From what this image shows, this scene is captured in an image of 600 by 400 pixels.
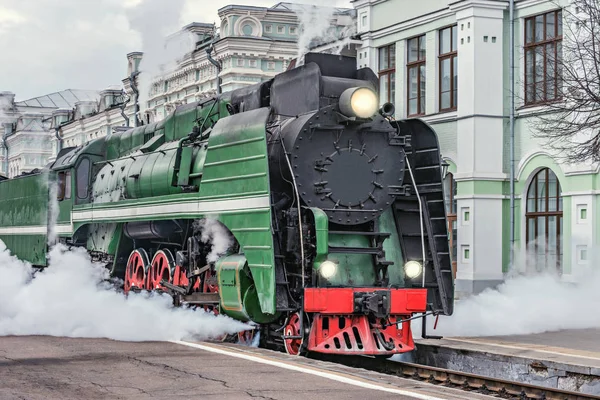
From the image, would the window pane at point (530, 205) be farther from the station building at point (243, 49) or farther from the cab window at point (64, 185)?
the station building at point (243, 49)

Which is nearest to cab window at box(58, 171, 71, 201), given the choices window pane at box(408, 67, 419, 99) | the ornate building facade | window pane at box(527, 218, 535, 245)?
window pane at box(408, 67, 419, 99)

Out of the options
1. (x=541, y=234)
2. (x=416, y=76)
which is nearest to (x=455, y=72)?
(x=416, y=76)

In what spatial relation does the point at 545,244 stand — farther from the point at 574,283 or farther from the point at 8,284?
the point at 8,284

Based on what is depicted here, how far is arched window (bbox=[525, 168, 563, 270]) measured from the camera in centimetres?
2070

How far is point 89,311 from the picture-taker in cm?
1498

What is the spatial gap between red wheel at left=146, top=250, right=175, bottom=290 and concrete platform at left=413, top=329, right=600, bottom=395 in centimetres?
368

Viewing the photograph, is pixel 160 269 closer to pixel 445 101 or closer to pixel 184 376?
pixel 184 376

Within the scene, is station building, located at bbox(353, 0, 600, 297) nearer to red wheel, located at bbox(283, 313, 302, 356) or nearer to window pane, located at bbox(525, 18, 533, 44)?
window pane, located at bbox(525, 18, 533, 44)

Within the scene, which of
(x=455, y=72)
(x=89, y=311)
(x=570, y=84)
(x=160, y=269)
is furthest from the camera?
(x=455, y=72)

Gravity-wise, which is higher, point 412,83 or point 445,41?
point 445,41

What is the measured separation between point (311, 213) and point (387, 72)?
1418cm

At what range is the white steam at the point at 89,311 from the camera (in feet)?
44.4

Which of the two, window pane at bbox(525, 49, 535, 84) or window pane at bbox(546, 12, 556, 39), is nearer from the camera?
window pane at bbox(546, 12, 556, 39)

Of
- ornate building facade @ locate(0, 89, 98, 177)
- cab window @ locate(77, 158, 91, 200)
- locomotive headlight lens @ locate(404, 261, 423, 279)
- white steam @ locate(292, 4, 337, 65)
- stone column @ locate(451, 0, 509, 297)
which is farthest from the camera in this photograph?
ornate building facade @ locate(0, 89, 98, 177)
